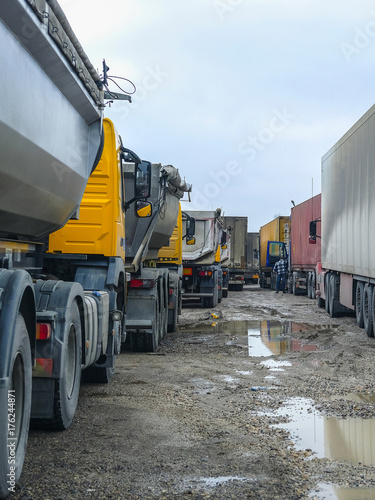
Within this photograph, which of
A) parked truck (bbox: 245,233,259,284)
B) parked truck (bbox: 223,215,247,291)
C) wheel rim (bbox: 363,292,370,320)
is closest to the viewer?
wheel rim (bbox: 363,292,370,320)

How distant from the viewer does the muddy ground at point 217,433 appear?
13.8 ft

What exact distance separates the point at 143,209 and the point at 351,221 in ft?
16.6

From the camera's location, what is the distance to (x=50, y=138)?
500 centimetres

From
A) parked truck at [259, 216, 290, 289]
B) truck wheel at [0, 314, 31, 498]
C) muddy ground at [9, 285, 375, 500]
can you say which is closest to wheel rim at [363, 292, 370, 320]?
muddy ground at [9, 285, 375, 500]

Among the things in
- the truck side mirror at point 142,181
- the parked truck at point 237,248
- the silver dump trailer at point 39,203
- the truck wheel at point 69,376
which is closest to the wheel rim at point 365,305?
the truck side mirror at point 142,181

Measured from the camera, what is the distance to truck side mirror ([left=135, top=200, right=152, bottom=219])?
399 inches

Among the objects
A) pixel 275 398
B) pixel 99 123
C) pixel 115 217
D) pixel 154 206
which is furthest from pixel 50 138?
pixel 154 206

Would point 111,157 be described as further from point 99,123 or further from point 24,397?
point 24,397

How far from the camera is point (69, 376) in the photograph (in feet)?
18.8

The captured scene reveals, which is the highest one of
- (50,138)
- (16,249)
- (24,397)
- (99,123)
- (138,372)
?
(99,123)

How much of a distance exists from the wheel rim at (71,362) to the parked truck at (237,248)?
25050 millimetres

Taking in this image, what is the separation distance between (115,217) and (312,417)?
3283mm

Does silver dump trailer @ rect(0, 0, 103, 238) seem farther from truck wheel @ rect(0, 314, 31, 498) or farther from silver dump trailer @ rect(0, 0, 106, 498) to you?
truck wheel @ rect(0, 314, 31, 498)

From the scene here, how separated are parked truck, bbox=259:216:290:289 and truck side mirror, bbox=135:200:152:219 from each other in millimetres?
23762
